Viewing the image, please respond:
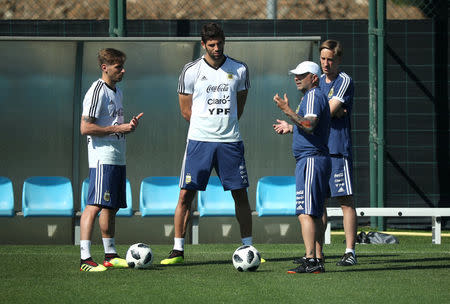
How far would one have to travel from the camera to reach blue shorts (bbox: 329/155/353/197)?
6578mm

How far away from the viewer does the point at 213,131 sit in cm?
668

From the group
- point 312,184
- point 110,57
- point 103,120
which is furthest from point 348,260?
point 110,57

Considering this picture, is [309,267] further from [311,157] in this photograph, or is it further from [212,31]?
[212,31]

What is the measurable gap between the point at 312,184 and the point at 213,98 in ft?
3.98

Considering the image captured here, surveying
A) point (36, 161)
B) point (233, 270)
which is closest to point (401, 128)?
point (36, 161)

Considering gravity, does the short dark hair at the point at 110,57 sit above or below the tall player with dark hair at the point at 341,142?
above

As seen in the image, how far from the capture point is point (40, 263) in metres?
6.84

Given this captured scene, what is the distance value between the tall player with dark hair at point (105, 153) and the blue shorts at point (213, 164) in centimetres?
57

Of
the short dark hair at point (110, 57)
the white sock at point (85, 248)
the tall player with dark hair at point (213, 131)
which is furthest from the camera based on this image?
the tall player with dark hair at point (213, 131)

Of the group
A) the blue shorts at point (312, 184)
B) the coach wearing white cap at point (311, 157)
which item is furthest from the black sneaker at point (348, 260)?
the blue shorts at point (312, 184)

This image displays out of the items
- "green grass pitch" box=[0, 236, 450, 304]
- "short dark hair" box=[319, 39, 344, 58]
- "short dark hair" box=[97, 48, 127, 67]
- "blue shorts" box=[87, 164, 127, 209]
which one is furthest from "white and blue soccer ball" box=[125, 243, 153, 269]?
"short dark hair" box=[319, 39, 344, 58]

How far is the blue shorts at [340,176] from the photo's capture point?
658 centimetres

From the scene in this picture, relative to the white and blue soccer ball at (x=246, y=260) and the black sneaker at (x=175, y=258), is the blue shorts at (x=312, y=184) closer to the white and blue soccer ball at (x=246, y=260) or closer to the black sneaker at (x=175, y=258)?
the white and blue soccer ball at (x=246, y=260)

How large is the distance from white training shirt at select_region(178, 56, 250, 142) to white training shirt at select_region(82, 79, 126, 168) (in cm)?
65
